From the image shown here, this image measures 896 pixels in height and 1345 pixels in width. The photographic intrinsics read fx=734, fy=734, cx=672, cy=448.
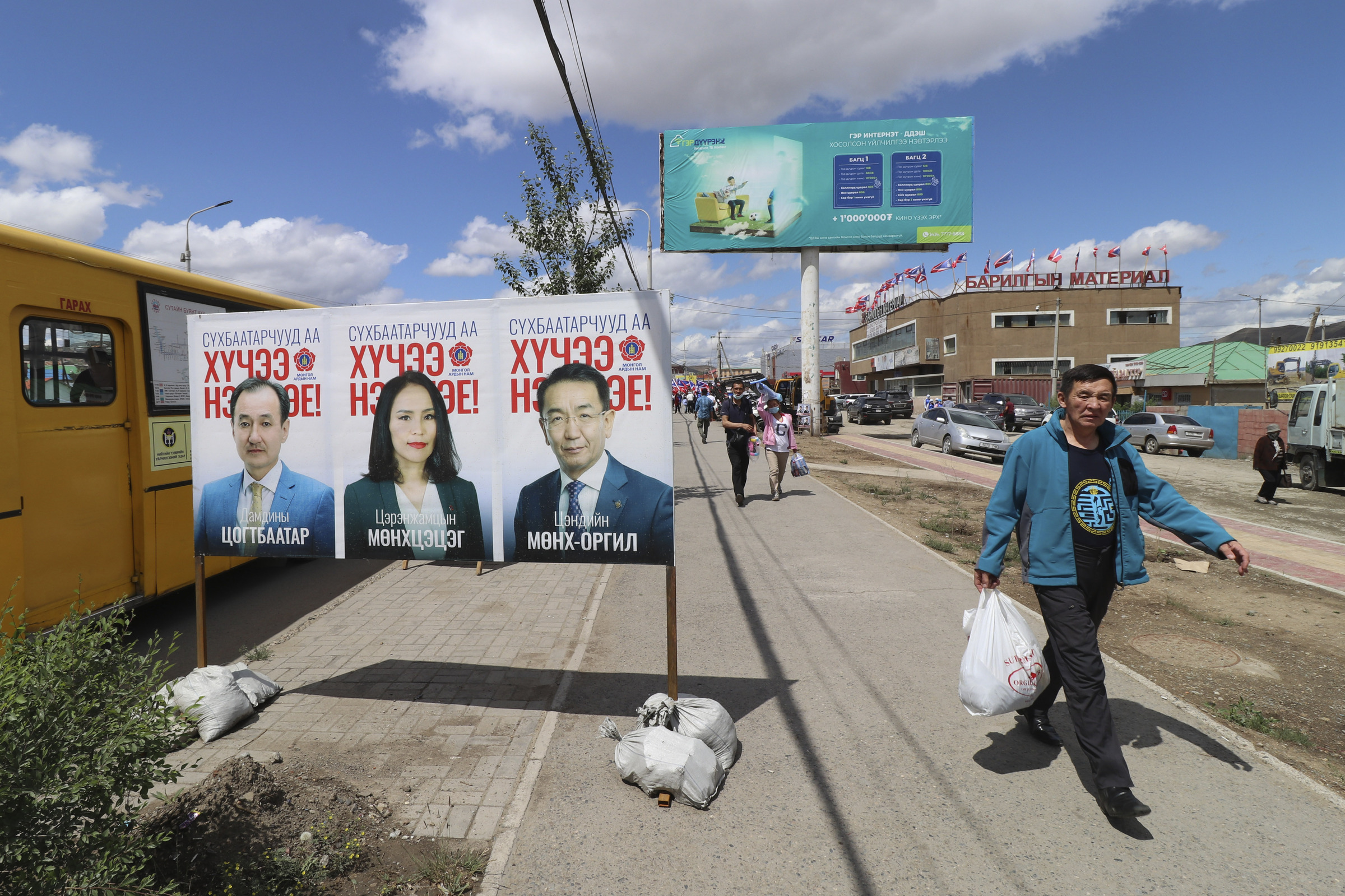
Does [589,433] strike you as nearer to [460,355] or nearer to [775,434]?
[460,355]

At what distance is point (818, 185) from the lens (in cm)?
2644

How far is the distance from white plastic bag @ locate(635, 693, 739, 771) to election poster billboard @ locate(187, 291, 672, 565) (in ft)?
2.45

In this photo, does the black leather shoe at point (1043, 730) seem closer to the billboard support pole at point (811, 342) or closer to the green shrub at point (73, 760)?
the green shrub at point (73, 760)

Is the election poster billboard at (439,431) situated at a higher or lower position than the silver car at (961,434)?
higher

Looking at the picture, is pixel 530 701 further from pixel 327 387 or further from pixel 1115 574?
pixel 1115 574

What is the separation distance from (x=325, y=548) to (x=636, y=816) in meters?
2.40

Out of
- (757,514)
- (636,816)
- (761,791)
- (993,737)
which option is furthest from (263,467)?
(757,514)

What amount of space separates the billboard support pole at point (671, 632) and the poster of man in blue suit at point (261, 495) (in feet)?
6.97

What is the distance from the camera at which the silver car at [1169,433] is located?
24.0m

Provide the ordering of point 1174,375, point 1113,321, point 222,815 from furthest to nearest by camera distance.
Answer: point 1113,321 < point 1174,375 < point 222,815

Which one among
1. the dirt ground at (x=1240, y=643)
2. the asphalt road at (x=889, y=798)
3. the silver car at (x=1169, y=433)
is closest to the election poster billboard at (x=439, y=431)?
the asphalt road at (x=889, y=798)

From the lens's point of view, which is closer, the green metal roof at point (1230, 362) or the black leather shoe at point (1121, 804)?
the black leather shoe at point (1121, 804)

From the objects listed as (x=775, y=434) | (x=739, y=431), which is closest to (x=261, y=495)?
(x=739, y=431)

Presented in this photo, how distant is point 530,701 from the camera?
4586mm
